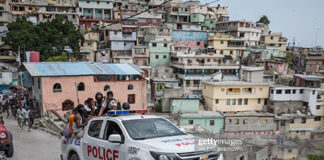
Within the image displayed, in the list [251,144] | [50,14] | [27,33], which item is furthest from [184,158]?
[50,14]

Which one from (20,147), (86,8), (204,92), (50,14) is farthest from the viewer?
(86,8)

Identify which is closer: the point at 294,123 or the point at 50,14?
the point at 294,123

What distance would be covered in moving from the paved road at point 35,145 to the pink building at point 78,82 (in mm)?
8224

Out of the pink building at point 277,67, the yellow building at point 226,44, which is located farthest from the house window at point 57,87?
the pink building at point 277,67

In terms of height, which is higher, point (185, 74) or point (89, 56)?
point (89, 56)

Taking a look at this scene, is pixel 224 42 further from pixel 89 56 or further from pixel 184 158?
pixel 184 158

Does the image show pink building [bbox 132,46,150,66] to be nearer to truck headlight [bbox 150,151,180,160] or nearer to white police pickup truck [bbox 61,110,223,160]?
white police pickup truck [bbox 61,110,223,160]

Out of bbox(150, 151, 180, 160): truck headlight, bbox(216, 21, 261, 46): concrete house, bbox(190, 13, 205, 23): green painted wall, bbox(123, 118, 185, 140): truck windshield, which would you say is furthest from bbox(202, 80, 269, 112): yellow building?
bbox(150, 151, 180, 160): truck headlight

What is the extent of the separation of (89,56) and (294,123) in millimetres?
29617

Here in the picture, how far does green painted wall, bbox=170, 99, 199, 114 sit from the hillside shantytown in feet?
0.37

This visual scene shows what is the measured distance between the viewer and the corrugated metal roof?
21.0m

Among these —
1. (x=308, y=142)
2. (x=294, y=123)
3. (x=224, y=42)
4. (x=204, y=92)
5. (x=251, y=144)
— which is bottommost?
(x=294, y=123)

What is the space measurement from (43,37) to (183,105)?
1983 centimetres

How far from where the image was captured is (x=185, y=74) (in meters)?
37.0
